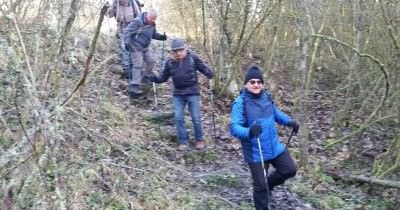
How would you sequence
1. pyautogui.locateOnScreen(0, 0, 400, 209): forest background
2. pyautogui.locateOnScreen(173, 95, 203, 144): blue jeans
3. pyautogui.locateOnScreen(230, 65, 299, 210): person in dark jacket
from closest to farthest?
1. pyautogui.locateOnScreen(0, 0, 400, 209): forest background
2. pyautogui.locateOnScreen(230, 65, 299, 210): person in dark jacket
3. pyautogui.locateOnScreen(173, 95, 203, 144): blue jeans

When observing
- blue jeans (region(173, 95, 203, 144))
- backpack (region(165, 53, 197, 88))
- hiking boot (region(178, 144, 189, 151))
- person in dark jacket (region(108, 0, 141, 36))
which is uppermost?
person in dark jacket (region(108, 0, 141, 36))

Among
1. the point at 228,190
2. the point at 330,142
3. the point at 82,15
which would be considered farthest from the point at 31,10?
the point at 330,142

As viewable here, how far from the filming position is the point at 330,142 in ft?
30.3

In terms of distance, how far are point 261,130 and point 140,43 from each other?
4.34 meters

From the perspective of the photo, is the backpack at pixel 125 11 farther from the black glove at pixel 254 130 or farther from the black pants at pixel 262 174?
the black glove at pixel 254 130

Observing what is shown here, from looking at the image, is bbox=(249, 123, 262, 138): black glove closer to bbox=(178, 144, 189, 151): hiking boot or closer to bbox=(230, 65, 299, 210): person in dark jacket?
bbox=(230, 65, 299, 210): person in dark jacket

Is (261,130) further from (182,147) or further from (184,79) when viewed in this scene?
(182,147)

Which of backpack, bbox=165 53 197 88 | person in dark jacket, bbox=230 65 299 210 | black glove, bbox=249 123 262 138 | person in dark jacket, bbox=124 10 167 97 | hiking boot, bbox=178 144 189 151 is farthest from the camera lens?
person in dark jacket, bbox=124 10 167 97

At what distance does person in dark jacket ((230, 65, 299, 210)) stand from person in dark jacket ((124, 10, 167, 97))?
385 centimetres

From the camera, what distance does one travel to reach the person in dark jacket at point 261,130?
580 centimetres

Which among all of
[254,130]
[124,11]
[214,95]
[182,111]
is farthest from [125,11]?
[254,130]

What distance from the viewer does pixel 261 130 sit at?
5695mm

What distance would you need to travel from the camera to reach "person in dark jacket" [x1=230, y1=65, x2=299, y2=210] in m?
5.80

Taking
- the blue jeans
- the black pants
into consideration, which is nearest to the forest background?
the blue jeans
